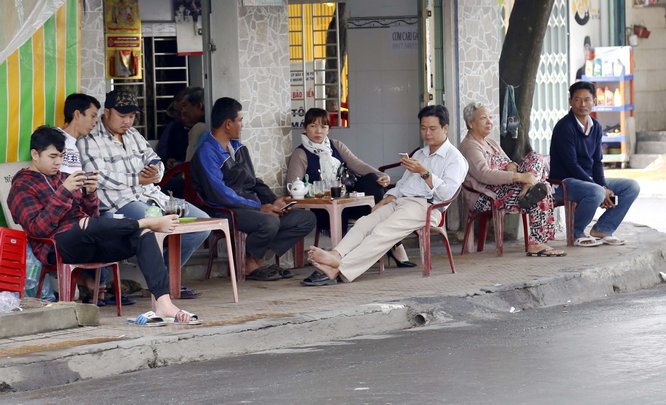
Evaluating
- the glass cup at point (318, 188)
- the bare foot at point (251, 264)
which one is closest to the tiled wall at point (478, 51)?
the glass cup at point (318, 188)

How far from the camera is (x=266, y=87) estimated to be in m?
11.9

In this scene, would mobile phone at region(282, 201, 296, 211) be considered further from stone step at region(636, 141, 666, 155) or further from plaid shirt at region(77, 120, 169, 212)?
stone step at region(636, 141, 666, 155)

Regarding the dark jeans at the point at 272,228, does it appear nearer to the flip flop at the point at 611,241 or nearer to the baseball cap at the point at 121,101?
the baseball cap at the point at 121,101

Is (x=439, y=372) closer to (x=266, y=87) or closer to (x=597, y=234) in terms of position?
(x=266, y=87)

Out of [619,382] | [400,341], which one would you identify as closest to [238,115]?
[400,341]

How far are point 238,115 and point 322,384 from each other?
→ 4306 millimetres

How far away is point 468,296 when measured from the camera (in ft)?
32.6

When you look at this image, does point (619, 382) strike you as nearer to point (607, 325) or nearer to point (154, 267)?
point (607, 325)

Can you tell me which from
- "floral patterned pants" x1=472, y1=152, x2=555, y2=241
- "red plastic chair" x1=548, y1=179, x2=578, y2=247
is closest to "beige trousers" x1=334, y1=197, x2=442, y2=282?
"floral patterned pants" x1=472, y1=152, x2=555, y2=241

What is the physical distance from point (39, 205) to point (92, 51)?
78.9 inches

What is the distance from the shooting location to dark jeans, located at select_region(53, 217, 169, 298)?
896 centimetres

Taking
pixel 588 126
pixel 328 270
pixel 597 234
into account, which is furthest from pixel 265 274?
pixel 588 126

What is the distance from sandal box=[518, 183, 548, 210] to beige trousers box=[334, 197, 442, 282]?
110 cm

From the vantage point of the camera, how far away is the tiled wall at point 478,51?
519 inches
